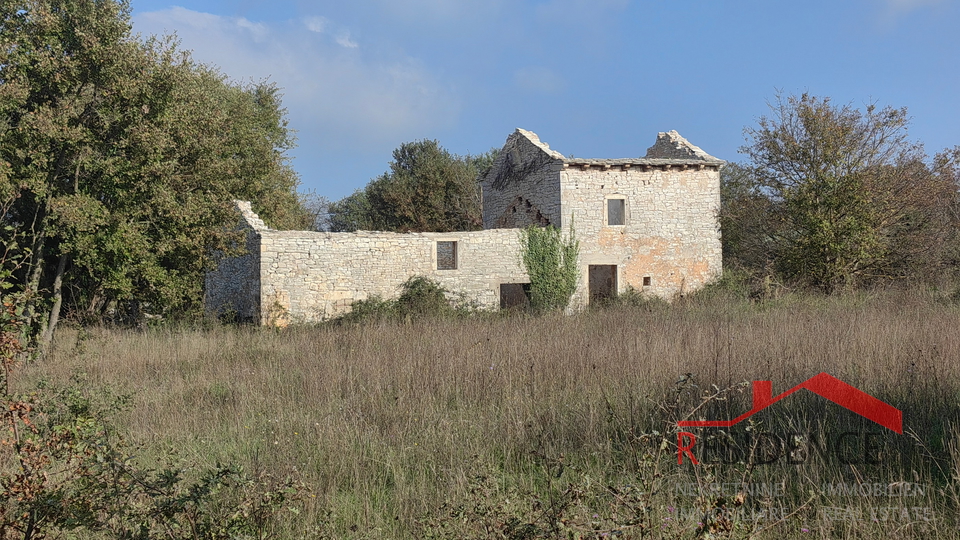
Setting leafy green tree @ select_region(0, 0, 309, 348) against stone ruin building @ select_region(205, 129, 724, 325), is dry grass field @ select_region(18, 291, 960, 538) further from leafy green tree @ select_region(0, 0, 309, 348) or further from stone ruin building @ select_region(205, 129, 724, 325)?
stone ruin building @ select_region(205, 129, 724, 325)

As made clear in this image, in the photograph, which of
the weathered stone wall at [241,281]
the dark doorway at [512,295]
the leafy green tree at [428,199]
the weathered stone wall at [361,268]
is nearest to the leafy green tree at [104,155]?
the weathered stone wall at [241,281]

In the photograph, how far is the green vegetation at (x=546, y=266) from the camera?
16281 millimetres

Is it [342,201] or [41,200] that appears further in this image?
[342,201]

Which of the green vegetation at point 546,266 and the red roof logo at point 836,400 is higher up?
the green vegetation at point 546,266

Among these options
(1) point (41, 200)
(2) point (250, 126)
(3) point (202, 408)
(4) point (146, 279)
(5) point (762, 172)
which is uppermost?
(2) point (250, 126)

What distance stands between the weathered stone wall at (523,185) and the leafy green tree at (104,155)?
776 centimetres

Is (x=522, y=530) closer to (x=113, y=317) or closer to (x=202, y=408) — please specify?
(x=202, y=408)

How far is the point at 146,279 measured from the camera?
12.6 meters

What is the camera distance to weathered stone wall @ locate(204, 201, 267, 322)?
14453mm

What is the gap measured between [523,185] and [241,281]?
7.76 m

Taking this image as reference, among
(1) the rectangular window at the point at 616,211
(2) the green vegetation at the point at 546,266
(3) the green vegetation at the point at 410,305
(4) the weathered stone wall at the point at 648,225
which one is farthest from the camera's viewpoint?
(1) the rectangular window at the point at 616,211

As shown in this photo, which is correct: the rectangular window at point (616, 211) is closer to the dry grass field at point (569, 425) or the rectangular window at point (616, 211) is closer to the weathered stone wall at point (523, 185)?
the weathered stone wall at point (523, 185)

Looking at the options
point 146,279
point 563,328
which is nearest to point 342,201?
point 146,279

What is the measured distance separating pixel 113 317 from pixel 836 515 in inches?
652
